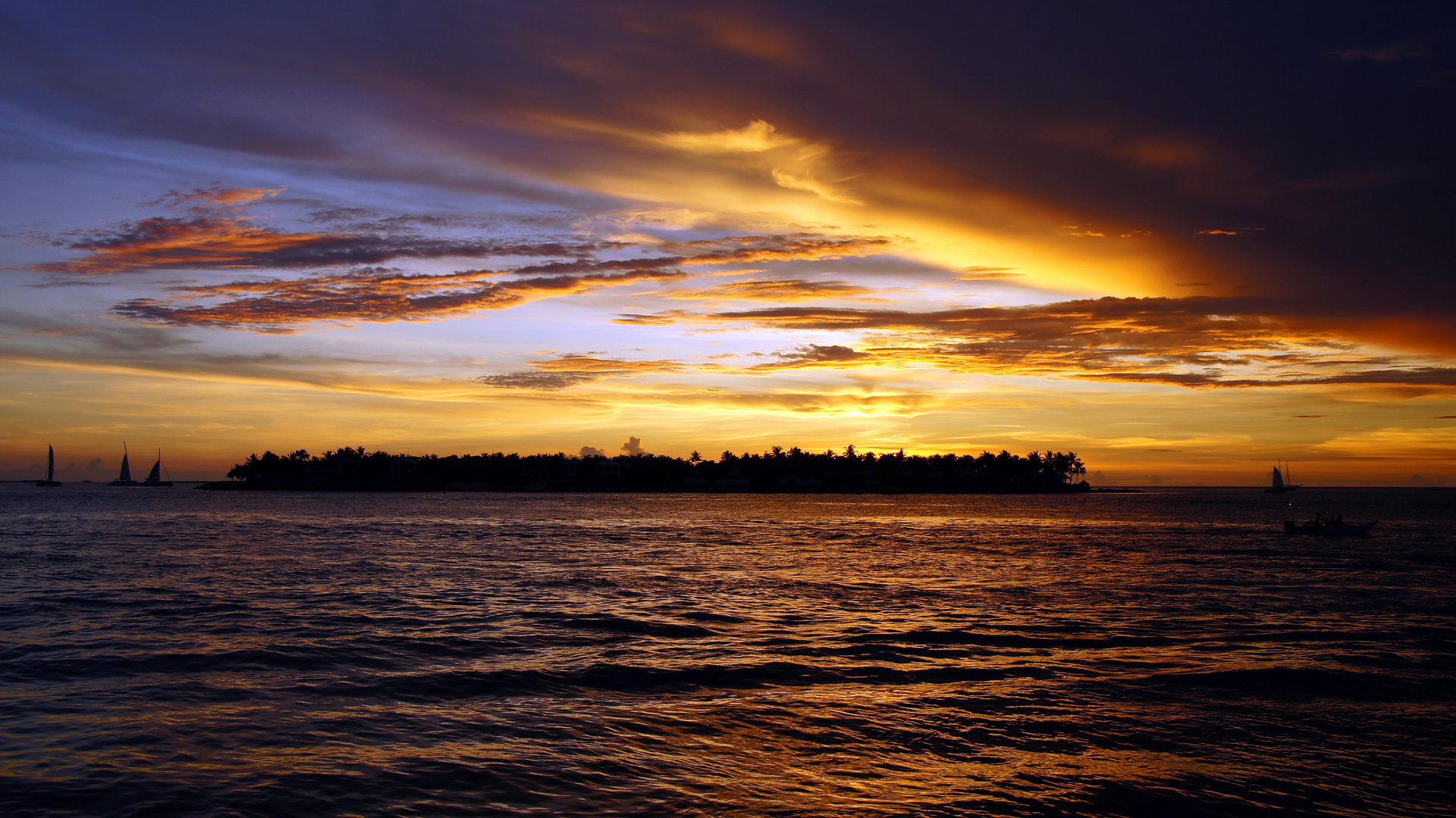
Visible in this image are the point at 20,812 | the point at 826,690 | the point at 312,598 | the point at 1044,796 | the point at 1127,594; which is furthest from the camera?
the point at 1127,594

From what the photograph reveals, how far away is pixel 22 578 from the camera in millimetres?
37344

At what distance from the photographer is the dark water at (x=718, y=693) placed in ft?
41.4

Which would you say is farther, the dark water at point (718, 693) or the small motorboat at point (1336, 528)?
the small motorboat at point (1336, 528)

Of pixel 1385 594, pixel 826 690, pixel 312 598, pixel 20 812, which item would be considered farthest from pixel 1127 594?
pixel 20 812

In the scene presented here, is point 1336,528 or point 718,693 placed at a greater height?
point 718,693

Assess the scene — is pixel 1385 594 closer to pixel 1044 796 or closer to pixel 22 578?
pixel 1044 796

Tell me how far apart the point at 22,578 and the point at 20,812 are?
1346 inches

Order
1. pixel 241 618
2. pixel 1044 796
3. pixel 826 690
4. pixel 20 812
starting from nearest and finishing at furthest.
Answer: pixel 20 812 → pixel 1044 796 → pixel 826 690 → pixel 241 618

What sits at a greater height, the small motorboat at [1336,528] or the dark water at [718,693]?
the dark water at [718,693]

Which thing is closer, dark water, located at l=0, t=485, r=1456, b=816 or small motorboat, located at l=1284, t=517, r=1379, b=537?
dark water, located at l=0, t=485, r=1456, b=816

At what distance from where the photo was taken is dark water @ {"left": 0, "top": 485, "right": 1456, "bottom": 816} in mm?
12617

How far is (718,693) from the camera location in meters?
18.2

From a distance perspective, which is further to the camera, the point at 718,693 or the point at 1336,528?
the point at 1336,528

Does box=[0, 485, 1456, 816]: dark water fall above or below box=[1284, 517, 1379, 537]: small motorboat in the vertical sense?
above
